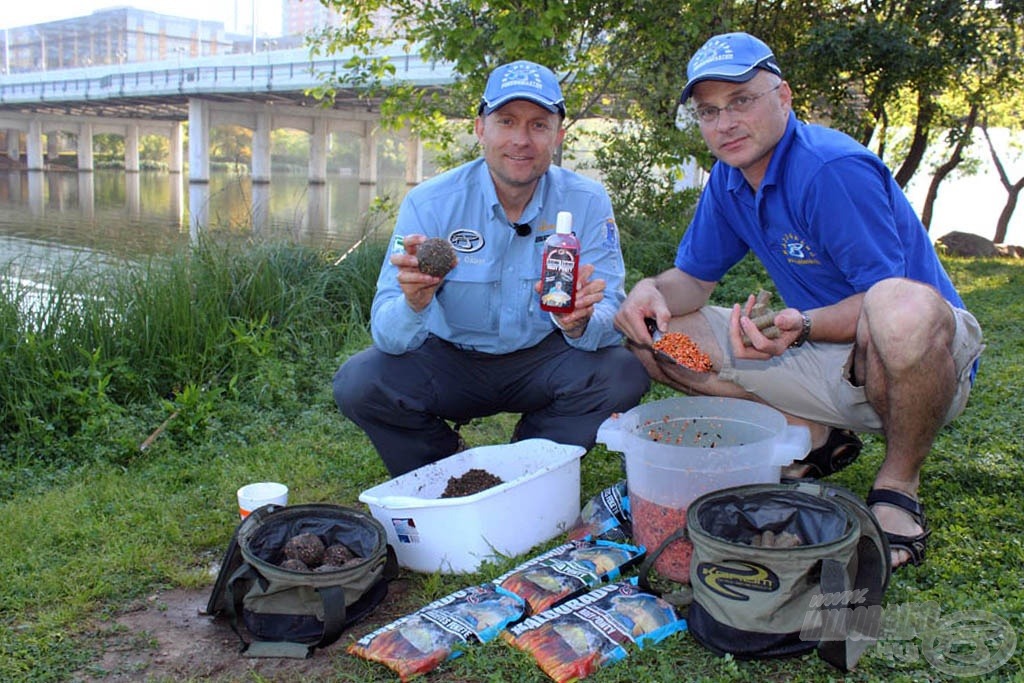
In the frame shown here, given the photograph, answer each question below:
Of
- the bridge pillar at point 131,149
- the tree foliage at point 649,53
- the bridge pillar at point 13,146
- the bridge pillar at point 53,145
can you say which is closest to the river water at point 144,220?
the tree foliage at point 649,53

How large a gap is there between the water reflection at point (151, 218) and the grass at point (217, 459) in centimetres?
89

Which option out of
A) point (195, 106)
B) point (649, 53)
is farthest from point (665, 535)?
point (195, 106)

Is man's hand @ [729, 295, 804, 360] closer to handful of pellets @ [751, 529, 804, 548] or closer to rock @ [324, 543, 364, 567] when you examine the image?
handful of pellets @ [751, 529, 804, 548]

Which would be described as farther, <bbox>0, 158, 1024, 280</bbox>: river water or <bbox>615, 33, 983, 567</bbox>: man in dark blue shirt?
<bbox>0, 158, 1024, 280</bbox>: river water

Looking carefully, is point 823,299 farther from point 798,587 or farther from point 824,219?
point 798,587

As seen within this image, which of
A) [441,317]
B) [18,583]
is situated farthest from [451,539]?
[18,583]

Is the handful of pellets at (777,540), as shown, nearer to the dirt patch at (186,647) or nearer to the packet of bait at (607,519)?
the packet of bait at (607,519)

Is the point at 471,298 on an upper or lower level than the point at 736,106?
lower

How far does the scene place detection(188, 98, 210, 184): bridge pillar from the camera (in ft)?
124

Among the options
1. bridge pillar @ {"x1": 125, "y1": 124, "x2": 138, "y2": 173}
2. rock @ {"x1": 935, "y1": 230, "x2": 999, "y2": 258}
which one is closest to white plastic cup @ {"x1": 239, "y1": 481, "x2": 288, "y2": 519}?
rock @ {"x1": 935, "y1": 230, "x2": 999, "y2": 258}

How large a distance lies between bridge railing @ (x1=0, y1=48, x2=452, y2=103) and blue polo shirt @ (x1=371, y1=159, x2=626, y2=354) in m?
22.3

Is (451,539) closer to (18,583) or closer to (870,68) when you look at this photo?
(18,583)

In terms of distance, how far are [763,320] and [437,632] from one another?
142 cm

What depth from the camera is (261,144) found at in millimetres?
42062
